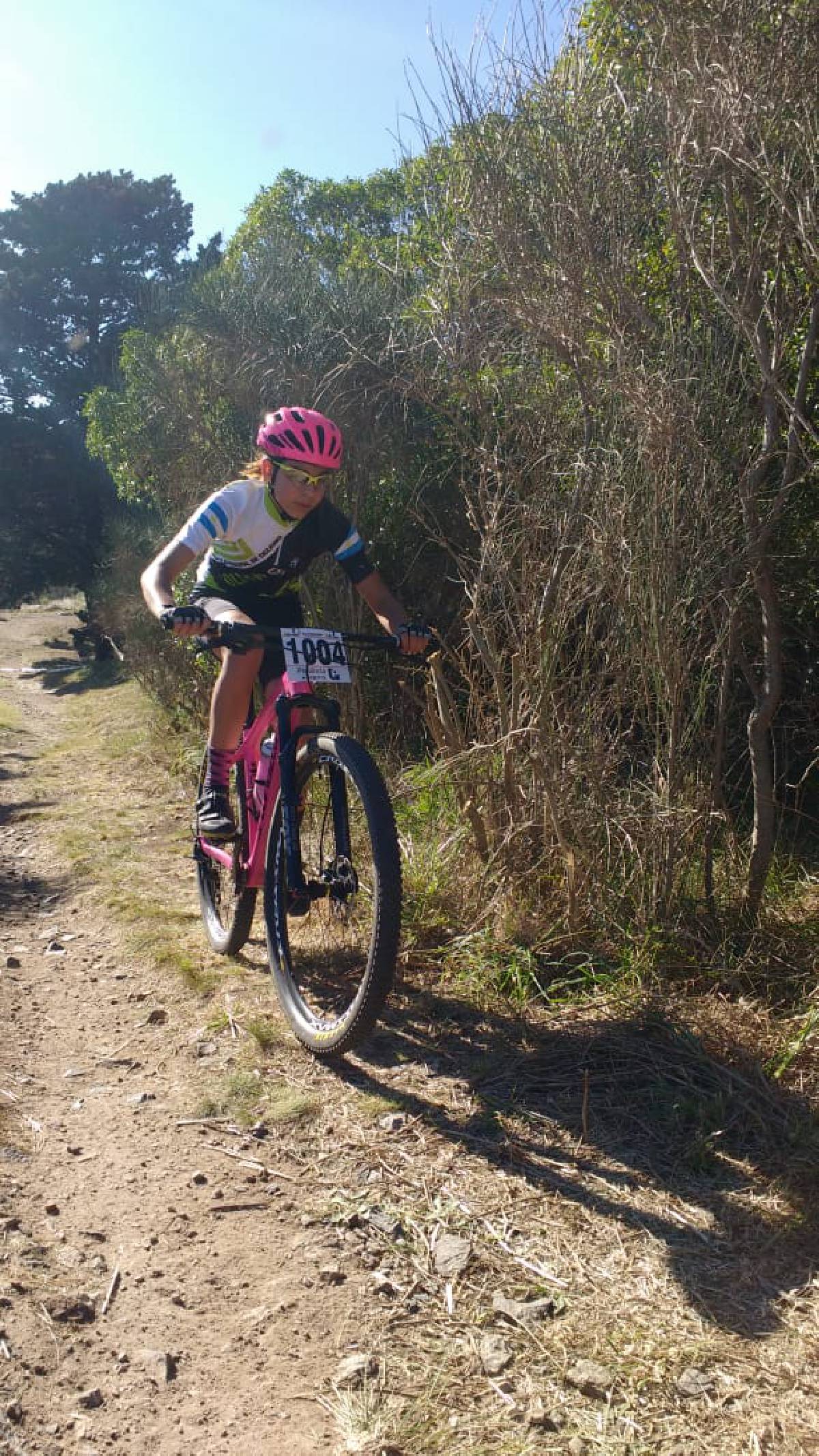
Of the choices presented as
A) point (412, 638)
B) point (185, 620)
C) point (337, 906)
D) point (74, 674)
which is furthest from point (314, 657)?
point (74, 674)

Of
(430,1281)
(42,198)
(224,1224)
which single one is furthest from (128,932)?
(42,198)

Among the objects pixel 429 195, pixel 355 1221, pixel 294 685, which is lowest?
pixel 355 1221

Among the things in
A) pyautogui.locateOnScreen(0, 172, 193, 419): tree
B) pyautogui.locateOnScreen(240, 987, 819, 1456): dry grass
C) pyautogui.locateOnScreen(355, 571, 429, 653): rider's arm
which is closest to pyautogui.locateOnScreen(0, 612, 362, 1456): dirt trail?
pyautogui.locateOnScreen(240, 987, 819, 1456): dry grass

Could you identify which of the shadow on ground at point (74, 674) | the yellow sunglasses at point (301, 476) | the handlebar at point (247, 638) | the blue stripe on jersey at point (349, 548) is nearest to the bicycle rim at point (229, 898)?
the handlebar at point (247, 638)

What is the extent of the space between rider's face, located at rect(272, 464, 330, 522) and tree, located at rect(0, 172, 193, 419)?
94.0ft

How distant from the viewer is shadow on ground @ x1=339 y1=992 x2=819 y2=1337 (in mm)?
2410

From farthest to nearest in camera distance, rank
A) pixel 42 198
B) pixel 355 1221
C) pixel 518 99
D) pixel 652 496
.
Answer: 1. pixel 42 198
2. pixel 518 99
3. pixel 652 496
4. pixel 355 1221

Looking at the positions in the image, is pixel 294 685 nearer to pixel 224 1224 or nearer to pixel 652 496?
pixel 652 496

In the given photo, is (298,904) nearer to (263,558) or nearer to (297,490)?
(263,558)

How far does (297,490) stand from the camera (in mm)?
4031

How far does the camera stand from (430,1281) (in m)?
2.42

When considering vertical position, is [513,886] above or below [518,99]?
below

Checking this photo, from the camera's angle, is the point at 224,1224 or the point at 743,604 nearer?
the point at 224,1224

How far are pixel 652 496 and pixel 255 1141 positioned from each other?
8.25 ft
